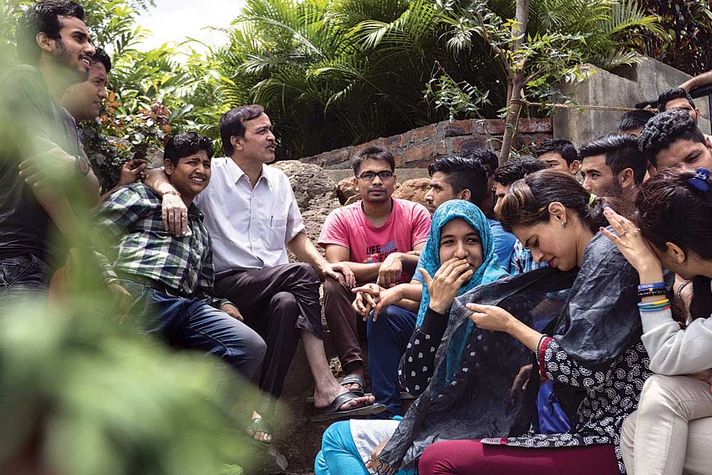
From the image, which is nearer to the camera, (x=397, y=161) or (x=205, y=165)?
(x=205, y=165)

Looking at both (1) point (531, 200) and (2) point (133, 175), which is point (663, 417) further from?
(2) point (133, 175)

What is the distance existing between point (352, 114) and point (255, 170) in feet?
13.6

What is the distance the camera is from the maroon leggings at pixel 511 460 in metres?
2.90

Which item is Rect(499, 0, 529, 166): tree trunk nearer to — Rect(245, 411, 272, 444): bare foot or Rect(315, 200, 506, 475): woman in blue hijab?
Rect(315, 200, 506, 475): woman in blue hijab

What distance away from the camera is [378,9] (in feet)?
29.0

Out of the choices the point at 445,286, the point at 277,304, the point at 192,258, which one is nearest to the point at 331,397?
the point at 277,304

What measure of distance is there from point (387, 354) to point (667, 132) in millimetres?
1653

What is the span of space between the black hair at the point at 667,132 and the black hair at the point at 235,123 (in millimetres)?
2234

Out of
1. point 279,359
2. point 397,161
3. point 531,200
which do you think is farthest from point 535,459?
point 397,161

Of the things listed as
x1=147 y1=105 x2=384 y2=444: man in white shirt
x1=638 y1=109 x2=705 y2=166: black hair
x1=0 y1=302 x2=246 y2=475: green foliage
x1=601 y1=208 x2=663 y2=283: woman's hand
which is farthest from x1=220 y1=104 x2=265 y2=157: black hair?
x1=0 y1=302 x2=246 y2=475: green foliage

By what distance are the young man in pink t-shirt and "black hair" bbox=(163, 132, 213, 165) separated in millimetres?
899

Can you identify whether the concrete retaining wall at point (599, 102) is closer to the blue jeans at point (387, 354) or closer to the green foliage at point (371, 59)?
the green foliage at point (371, 59)

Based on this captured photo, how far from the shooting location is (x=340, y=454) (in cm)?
363

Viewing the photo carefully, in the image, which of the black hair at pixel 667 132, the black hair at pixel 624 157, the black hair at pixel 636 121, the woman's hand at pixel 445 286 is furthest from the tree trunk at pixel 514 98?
the woman's hand at pixel 445 286
